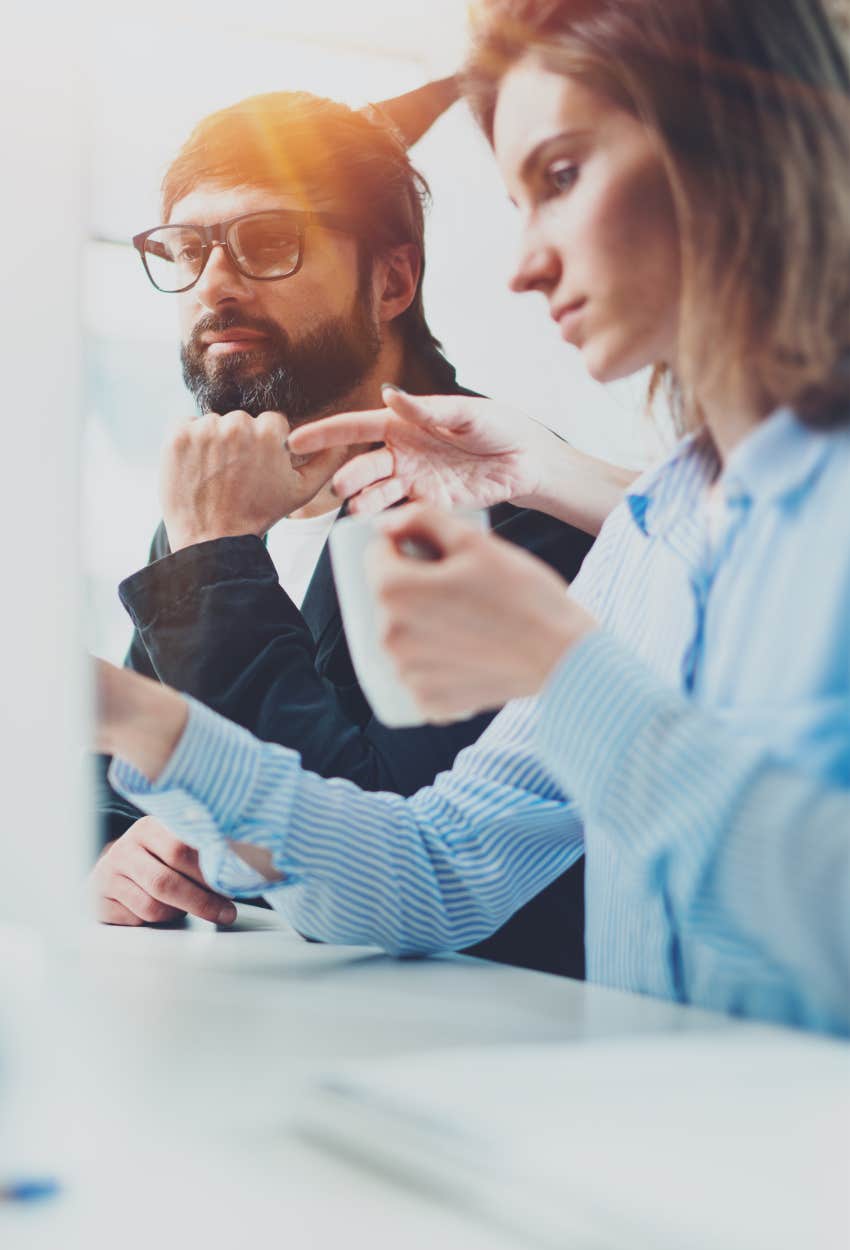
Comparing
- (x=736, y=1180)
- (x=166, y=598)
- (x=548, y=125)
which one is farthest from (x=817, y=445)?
(x=166, y=598)

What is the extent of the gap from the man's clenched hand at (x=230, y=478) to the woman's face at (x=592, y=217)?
1.00 ft

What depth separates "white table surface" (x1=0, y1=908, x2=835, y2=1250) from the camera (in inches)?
19.6

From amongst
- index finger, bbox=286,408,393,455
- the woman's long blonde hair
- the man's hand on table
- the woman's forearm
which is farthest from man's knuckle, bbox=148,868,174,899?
the woman's long blonde hair

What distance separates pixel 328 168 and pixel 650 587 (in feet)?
1.79

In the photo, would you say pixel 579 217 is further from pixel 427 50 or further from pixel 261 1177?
pixel 261 1177

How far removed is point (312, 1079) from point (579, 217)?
64 centimetres

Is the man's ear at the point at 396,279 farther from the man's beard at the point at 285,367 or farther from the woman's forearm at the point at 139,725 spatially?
the woman's forearm at the point at 139,725

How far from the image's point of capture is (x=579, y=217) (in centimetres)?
96

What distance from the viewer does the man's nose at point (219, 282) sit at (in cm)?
125

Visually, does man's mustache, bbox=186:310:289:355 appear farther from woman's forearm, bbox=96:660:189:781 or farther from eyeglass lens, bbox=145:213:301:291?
woman's forearm, bbox=96:660:189:781

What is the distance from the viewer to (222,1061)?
2.36 ft

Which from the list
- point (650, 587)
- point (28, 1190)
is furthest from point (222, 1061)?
point (650, 587)

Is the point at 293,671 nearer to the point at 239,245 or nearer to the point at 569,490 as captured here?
the point at 569,490

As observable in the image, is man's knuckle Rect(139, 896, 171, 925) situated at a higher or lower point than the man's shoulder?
lower
